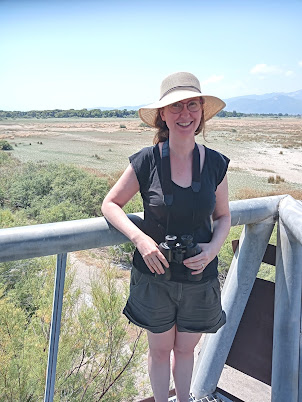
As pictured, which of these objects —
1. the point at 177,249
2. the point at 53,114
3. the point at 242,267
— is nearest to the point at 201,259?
the point at 177,249

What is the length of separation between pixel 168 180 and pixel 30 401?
1.43 metres

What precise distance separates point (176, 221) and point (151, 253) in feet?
0.51

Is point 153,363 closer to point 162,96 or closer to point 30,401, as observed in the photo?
point 30,401

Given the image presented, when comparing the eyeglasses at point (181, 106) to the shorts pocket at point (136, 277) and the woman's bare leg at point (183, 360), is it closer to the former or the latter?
the shorts pocket at point (136, 277)

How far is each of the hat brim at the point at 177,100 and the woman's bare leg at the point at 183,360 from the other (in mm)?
878

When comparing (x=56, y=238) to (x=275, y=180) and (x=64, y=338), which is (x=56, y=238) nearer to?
(x=64, y=338)

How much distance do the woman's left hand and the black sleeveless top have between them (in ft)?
0.16

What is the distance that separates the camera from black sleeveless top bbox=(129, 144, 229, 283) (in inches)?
52.2

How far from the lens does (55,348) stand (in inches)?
49.8

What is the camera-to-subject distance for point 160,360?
1500 mm

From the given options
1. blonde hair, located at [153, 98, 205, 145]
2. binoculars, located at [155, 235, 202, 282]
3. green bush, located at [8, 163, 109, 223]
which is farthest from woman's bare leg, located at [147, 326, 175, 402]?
green bush, located at [8, 163, 109, 223]

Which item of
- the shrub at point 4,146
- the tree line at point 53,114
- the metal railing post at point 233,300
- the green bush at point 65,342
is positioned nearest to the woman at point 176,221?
the metal railing post at point 233,300

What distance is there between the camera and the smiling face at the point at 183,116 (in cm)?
140

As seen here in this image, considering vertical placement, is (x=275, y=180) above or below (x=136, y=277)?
below
